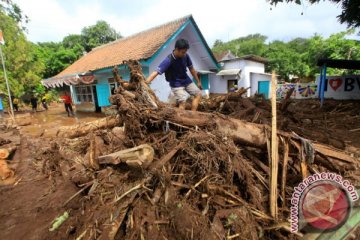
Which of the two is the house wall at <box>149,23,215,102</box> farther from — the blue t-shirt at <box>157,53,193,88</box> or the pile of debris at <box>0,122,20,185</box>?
the pile of debris at <box>0,122,20,185</box>

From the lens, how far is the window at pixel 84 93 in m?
14.3

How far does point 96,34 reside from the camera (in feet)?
96.9

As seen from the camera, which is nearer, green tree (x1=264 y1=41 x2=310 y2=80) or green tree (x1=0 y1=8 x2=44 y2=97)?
green tree (x1=0 y1=8 x2=44 y2=97)

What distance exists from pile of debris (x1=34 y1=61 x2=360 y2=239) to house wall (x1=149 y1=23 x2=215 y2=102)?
699 centimetres

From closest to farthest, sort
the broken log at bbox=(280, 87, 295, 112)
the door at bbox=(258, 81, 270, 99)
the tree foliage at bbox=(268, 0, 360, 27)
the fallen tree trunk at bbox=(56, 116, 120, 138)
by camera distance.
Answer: the fallen tree trunk at bbox=(56, 116, 120, 138) < the broken log at bbox=(280, 87, 295, 112) < the tree foliage at bbox=(268, 0, 360, 27) < the door at bbox=(258, 81, 270, 99)

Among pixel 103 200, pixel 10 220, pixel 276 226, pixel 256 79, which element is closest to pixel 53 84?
pixel 10 220

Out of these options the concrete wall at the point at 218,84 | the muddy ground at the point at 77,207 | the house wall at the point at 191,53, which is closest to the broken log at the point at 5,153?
the muddy ground at the point at 77,207

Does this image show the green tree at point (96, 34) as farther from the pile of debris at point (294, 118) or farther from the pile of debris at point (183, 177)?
the pile of debris at point (183, 177)

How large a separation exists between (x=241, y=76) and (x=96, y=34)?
75.9ft

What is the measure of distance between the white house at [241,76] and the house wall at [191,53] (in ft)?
20.2

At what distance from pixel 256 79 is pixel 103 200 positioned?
20025 millimetres

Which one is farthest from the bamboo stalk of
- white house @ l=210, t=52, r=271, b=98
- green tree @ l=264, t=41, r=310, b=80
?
green tree @ l=264, t=41, r=310, b=80

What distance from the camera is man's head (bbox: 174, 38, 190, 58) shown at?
359 centimetres

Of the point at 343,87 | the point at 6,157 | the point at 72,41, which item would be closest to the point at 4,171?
the point at 6,157
